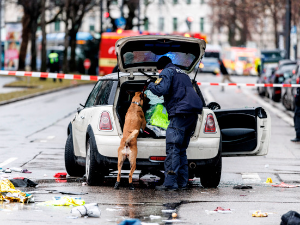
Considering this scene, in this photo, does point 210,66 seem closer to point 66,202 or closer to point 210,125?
point 210,125

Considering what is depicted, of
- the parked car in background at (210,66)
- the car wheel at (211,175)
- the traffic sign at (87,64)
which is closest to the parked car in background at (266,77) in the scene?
the traffic sign at (87,64)

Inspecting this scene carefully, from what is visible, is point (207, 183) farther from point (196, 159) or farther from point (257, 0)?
point (257, 0)

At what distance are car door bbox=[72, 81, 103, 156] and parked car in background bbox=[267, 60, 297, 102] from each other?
1947 cm

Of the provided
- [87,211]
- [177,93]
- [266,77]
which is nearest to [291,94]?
[266,77]

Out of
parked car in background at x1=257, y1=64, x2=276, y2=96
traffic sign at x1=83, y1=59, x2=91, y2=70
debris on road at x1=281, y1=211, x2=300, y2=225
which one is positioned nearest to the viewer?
debris on road at x1=281, y1=211, x2=300, y2=225

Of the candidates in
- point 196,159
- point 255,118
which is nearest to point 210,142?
point 196,159

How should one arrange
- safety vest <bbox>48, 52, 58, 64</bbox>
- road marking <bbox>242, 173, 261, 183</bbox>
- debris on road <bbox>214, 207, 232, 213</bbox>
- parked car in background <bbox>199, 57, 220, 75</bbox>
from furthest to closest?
parked car in background <bbox>199, 57, 220, 75</bbox> < safety vest <bbox>48, 52, 58, 64</bbox> < road marking <bbox>242, 173, 261, 183</bbox> < debris on road <bbox>214, 207, 232, 213</bbox>

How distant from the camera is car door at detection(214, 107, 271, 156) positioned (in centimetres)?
1013

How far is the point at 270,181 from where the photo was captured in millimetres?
10031

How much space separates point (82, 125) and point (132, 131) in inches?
45.9

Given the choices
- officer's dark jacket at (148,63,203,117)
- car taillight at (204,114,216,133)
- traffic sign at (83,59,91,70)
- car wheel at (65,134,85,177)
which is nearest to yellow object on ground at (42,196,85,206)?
officer's dark jacket at (148,63,203,117)

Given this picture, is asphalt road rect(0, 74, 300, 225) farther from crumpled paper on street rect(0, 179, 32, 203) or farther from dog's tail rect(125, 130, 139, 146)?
dog's tail rect(125, 130, 139, 146)

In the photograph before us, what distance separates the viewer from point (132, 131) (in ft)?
29.5

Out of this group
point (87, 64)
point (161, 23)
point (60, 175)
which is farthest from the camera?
A: point (161, 23)
